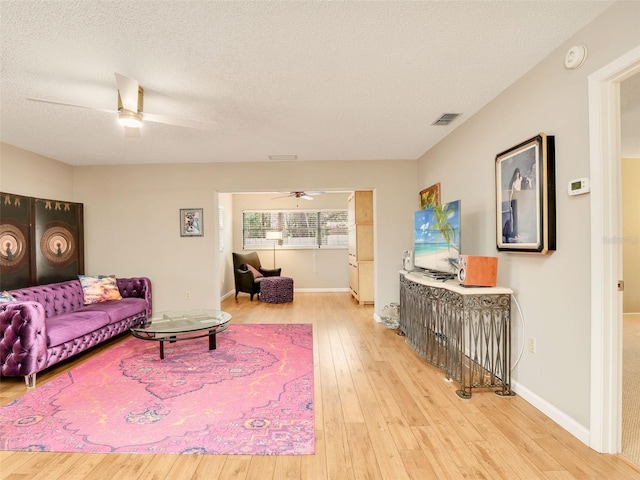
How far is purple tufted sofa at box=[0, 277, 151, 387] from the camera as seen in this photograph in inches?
111

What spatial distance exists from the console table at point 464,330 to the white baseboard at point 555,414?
3.6 inches

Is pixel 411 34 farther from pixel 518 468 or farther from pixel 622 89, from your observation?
pixel 518 468

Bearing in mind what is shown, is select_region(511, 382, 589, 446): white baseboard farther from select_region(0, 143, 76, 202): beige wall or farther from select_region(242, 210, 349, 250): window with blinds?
select_region(0, 143, 76, 202): beige wall

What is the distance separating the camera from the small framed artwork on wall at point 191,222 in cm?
502

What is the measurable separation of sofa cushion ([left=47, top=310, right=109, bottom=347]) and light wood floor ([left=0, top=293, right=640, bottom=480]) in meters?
0.47

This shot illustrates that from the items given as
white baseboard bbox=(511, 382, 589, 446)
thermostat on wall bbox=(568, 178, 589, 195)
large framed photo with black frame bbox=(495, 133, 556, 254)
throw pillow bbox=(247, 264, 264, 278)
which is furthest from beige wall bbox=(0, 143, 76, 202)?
white baseboard bbox=(511, 382, 589, 446)

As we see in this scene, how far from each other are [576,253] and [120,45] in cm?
313

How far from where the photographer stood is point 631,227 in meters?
4.95

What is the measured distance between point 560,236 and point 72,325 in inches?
172

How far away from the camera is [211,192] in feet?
16.5

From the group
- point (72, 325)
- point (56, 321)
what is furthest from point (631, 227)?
point (56, 321)

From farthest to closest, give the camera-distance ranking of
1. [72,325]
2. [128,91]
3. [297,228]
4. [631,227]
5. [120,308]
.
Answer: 1. [297,228]
2. [631,227]
3. [120,308]
4. [72,325]
5. [128,91]

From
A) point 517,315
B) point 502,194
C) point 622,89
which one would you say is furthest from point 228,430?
point 622,89

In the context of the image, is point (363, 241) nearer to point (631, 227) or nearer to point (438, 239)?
point (438, 239)
